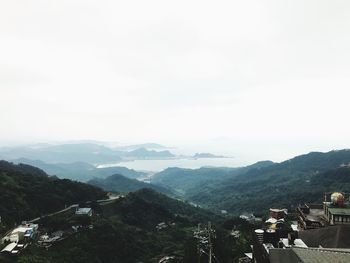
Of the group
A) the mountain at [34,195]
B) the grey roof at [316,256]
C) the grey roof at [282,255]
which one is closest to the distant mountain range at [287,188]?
the mountain at [34,195]

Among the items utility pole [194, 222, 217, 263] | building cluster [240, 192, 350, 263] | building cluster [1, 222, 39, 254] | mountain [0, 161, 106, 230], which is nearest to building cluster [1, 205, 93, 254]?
building cluster [1, 222, 39, 254]

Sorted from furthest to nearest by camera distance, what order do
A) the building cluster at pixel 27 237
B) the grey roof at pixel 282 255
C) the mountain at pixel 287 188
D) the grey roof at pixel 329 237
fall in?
the mountain at pixel 287 188 → the building cluster at pixel 27 237 → the grey roof at pixel 329 237 → the grey roof at pixel 282 255

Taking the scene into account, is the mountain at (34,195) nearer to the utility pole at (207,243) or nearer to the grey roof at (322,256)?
the utility pole at (207,243)

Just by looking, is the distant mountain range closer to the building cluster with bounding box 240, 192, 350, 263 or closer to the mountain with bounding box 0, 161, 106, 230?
the mountain with bounding box 0, 161, 106, 230

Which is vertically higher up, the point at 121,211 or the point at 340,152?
the point at 340,152

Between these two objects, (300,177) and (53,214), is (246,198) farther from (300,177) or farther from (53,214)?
(53,214)

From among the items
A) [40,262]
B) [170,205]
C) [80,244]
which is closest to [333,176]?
[170,205]
